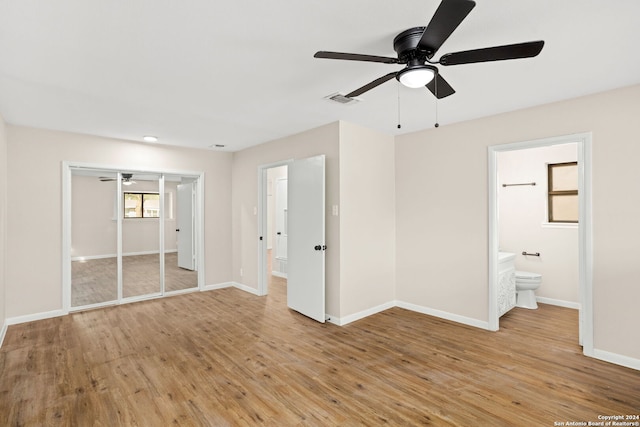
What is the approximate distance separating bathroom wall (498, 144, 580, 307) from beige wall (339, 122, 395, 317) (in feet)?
6.45

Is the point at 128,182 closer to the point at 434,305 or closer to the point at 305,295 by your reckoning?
the point at 305,295

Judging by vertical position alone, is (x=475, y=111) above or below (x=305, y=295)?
above

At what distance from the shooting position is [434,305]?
428 centimetres

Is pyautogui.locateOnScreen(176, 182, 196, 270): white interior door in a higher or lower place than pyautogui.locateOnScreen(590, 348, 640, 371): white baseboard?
higher

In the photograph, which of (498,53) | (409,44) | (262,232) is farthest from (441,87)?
(262,232)

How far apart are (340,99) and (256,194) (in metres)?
2.73

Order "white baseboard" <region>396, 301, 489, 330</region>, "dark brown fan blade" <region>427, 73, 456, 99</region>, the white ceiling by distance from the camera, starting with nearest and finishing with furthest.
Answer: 1. the white ceiling
2. "dark brown fan blade" <region>427, 73, 456, 99</region>
3. "white baseboard" <region>396, 301, 489, 330</region>

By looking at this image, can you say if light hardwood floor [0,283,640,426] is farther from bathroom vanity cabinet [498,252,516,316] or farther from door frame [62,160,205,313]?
door frame [62,160,205,313]

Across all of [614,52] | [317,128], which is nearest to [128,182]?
[317,128]

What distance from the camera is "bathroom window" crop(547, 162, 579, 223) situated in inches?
182

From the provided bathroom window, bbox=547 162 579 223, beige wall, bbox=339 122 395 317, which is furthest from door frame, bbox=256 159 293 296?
bathroom window, bbox=547 162 579 223

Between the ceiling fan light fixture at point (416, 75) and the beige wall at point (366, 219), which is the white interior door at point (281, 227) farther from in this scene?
the ceiling fan light fixture at point (416, 75)

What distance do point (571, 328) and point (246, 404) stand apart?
3.75 metres

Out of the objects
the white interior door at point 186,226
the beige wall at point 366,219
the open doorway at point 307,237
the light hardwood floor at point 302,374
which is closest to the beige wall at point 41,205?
the light hardwood floor at point 302,374
